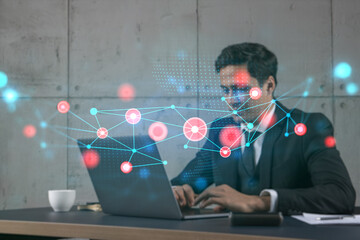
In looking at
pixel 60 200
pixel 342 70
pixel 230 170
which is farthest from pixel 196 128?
pixel 60 200

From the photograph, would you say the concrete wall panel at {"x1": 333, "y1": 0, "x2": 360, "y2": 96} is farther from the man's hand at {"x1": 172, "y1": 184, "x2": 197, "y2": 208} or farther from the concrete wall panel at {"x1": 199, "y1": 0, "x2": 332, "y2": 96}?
the man's hand at {"x1": 172, "y1": 184, "x2": 197, "y2": 208}

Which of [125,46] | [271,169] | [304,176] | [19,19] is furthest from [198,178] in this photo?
[19,19]

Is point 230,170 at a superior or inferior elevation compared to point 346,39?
inferior

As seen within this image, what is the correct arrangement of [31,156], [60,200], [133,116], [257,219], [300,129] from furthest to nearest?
[133,116]
[31,156]
[300,129]
[60,200]
[257,219]

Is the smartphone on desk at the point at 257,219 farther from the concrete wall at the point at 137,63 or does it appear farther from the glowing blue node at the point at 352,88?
the glowing blue node at the point at 352,88

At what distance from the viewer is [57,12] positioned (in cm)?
426

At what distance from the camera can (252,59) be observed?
2.63m

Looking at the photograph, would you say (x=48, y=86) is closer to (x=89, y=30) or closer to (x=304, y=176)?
(x=89, y=30)

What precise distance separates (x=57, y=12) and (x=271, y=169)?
9.01 ft

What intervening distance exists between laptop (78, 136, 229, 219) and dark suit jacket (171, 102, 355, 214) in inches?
20.5

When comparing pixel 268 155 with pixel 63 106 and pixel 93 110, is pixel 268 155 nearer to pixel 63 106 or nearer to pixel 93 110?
pixel 93 110

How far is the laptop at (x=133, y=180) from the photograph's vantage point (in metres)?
1.41

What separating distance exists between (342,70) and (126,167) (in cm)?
300

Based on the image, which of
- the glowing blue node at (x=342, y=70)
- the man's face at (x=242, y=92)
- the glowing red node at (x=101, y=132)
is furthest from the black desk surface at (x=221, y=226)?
the glowing blue node at (x=342, y=70)
